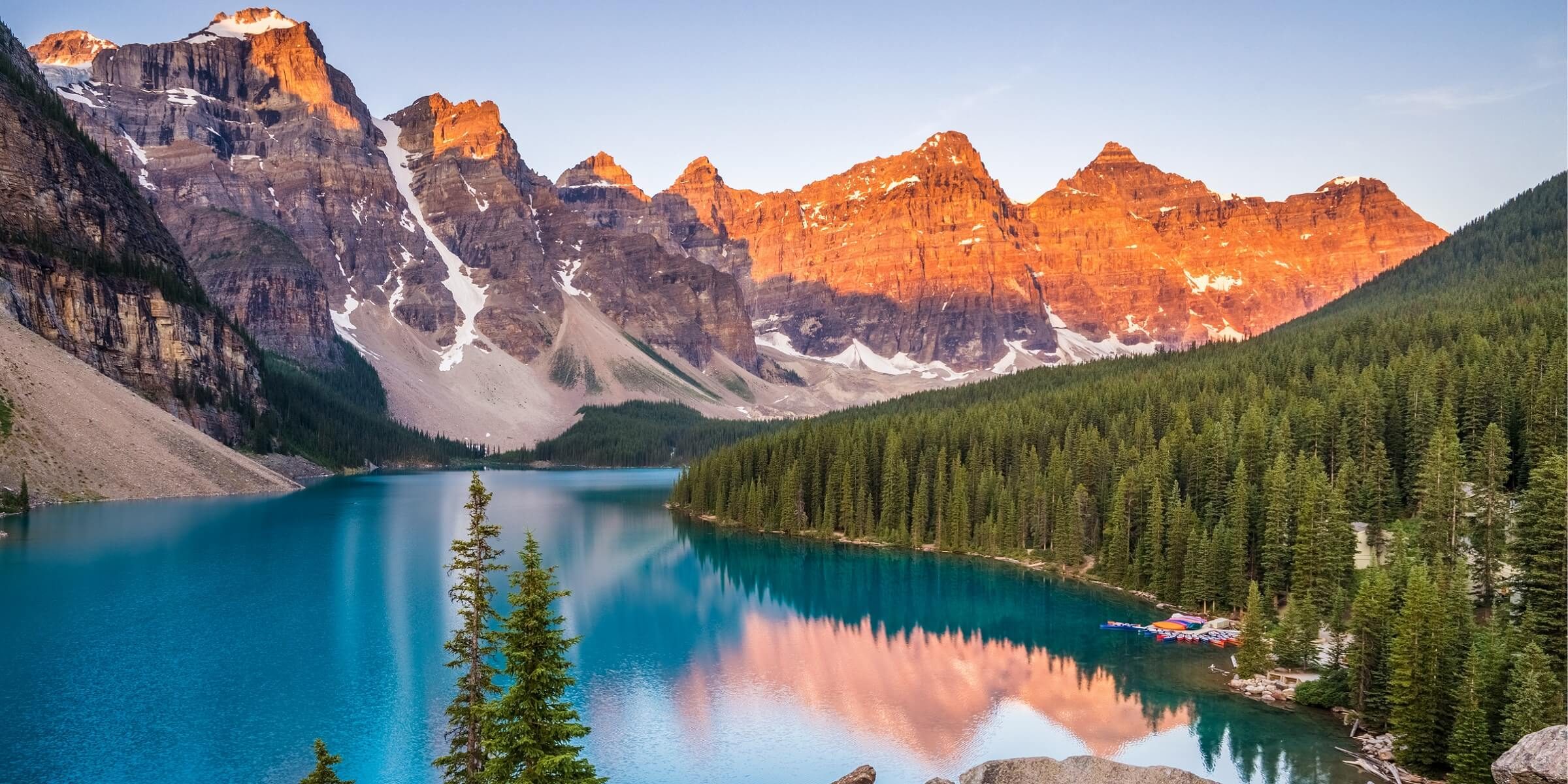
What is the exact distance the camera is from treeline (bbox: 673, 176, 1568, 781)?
3722 centimetres

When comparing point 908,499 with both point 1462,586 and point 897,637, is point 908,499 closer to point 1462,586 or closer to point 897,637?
point 897,637

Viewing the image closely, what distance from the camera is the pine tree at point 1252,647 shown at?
4356cm

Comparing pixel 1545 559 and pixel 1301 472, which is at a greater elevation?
pixel 1301 472

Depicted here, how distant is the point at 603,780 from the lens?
20.3 metres

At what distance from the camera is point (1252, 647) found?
43.7 meters

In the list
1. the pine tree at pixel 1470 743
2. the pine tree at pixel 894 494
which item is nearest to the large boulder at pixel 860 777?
the pine tree at pixel 1470 743

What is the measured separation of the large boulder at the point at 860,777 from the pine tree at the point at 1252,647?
26.1m

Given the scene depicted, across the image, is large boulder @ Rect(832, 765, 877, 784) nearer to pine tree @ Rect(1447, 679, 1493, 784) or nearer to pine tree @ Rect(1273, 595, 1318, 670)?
pine tree @ Rect(1447, 679, 1493, 784)

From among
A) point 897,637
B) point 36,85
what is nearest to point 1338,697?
point 897,637

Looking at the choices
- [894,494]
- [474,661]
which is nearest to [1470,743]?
[474,661]

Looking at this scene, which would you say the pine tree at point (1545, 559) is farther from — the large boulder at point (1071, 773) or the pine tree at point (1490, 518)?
the large boulder at point (1071, 773)

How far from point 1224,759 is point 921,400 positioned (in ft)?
346

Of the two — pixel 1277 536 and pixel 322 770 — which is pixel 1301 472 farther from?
pixel 322 770

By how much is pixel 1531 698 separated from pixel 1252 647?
16.3 m
